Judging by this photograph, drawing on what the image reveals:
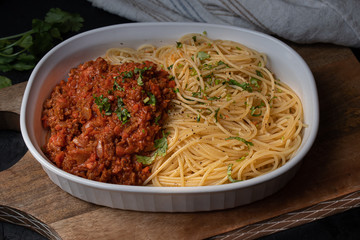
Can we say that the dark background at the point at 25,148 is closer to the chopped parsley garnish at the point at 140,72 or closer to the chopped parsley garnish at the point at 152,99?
the chopped parsley garnish at the point at 152,99

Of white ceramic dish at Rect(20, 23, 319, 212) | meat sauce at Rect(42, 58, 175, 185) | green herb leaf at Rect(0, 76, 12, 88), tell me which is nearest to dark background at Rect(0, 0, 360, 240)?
green herb leaf at Rect(0, 76, 12, 88)

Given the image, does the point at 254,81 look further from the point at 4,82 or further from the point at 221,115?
the point at 4,82

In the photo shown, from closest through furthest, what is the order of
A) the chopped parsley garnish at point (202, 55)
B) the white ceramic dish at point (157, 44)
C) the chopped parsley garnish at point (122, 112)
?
the white ceramic dish at point (157, 44), the chopped parsley garnish at point (122, 112), the chopped parsley garnish at point (202, 55)

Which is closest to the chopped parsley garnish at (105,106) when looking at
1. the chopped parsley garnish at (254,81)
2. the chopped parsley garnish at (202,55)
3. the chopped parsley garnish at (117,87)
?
the chopped parsley garnish at (117,87)

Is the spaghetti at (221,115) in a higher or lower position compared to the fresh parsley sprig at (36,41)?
higher

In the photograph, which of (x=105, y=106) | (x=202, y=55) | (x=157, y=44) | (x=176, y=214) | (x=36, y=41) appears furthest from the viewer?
(x=36, y=41)

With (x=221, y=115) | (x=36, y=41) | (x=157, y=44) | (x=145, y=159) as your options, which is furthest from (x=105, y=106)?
(x=36, y=41)
